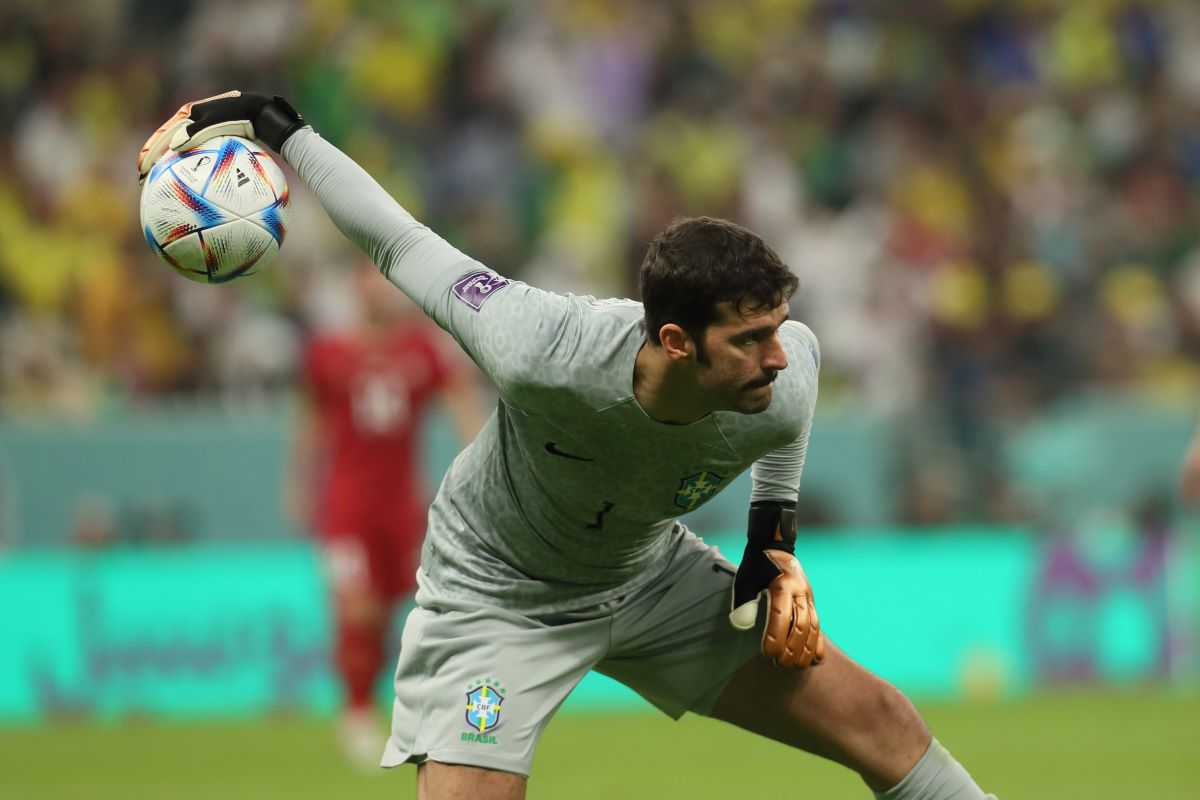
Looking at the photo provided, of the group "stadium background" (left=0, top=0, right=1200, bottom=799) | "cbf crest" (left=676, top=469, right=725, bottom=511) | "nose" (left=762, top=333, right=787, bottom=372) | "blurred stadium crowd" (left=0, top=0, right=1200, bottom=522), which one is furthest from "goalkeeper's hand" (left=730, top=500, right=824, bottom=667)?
"blurred stadium crowd" (left=0, top=0, right=1200, bottom=522)

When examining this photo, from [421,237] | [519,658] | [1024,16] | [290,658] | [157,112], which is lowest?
[519,658]

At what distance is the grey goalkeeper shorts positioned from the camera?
4.68m

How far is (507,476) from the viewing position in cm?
488

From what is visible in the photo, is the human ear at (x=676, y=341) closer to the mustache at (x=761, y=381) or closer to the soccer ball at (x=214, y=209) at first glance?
the mustache at (x=761, y=381)

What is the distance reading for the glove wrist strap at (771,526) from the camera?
5004 mm

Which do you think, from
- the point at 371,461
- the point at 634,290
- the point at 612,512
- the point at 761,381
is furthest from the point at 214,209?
the point at 634,290

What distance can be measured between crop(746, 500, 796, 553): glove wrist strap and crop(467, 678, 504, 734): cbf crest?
0.81 m

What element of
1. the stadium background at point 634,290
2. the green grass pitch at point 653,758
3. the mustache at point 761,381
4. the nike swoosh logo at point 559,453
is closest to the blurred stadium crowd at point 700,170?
the stadium background at point 634,290

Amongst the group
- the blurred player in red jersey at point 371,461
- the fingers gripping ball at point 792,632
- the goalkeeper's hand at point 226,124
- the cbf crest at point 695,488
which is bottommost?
the fingers gripping ball at point 792,632

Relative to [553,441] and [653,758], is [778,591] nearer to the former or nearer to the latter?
[553,441]

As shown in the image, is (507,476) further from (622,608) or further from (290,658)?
(290,658)

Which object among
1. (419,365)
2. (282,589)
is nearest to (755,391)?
(419,365)

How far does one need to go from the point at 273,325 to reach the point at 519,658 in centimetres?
880

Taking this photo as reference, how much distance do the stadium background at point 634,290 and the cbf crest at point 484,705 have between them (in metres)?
3.60
